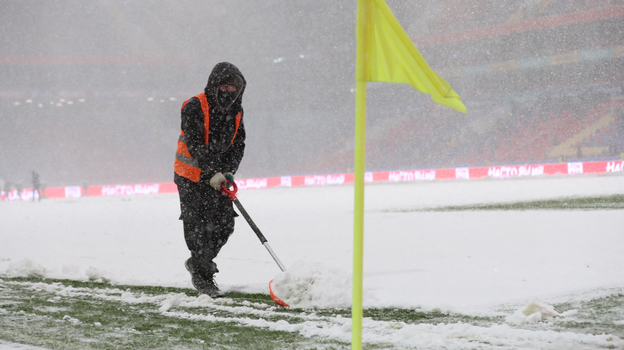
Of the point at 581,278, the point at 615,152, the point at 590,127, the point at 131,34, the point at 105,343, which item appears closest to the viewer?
the point at 105,343

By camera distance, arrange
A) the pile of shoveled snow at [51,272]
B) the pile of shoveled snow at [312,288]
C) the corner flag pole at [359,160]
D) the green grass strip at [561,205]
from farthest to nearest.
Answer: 1. the green grass strip at [561,205]
2. the pile of shoveled snow at [51,272]
3. the pile of shoveled snow at [312,288]
4. the corner flag pole at [359,160]

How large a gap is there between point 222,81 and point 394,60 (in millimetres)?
1897

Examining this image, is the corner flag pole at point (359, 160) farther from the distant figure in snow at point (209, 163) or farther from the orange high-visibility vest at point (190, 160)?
the orange high-visibility vest at point (190, 160)

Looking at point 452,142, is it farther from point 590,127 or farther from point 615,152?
point 615,152

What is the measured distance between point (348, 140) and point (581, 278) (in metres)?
34.6

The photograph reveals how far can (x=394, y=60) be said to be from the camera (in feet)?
6.10

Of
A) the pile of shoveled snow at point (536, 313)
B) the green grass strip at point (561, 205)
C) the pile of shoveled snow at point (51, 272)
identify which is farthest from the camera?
the green grass strip at point (561, 205)

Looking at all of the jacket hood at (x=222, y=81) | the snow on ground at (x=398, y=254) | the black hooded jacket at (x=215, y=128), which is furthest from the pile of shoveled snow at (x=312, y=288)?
the jacket hood at (x=222, y=81)

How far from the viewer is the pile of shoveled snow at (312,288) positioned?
10.5 feet

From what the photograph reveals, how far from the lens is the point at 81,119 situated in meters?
38.5

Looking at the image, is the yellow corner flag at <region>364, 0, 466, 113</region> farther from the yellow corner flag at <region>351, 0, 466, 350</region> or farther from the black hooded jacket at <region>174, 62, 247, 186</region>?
the black hooded jacket at <region>174, 62, 247, 186</region>

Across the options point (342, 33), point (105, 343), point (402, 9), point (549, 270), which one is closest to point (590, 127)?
point (402, 9)

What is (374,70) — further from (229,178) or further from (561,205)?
(561,205)

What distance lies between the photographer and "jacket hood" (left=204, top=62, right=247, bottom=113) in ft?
11.5
